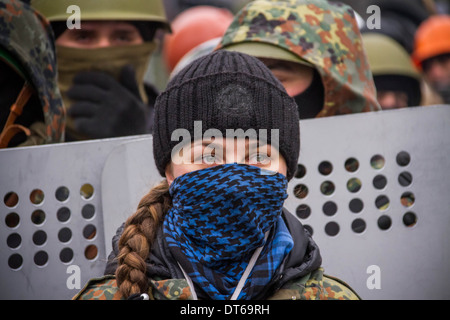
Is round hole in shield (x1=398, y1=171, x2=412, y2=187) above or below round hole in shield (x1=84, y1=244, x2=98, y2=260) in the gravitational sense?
above

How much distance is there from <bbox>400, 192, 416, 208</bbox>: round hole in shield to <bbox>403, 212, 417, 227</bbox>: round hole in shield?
0.03 meters

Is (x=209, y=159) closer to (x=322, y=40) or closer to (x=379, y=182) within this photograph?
(x=379, y=182)

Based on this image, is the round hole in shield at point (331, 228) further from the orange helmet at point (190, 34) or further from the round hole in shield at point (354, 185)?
the orange helmet at point (190, 34)

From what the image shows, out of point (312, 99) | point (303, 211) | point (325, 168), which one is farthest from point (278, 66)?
point (303, 211)

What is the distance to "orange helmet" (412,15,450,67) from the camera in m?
7.35

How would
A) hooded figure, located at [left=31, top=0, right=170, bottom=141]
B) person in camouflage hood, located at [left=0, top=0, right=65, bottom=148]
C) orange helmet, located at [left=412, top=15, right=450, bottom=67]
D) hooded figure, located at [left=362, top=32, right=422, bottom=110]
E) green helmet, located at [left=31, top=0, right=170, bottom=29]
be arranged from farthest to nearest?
1. orange helmet, located at [left=412, top=15, right=450, bottom=67]
2. hooded figure, located at [left=362, top=32, right=422, bottom=110]
3. hooded figure, located at [left=31, top=0, right=170, bottom=141]
4. green helmet, located at [left=31, top=0, right=170, bottom=29]
5. person in camouflage hood, located at [left=0, top=0, right=65, bottom=148]

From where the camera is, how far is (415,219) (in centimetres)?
234

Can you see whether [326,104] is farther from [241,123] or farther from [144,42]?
[144,42]

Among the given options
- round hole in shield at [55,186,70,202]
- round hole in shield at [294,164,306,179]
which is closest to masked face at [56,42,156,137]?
round hole in shield at [55,186,70,202]

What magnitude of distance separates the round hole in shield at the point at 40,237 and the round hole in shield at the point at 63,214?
8cm

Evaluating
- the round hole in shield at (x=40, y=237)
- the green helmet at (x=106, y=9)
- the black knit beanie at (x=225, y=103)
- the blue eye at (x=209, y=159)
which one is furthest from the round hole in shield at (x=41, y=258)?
the green helmet at (x=106, y=9)

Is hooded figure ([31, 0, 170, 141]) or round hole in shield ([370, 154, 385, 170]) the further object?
hooded figure ([31, 0, 170, 141])

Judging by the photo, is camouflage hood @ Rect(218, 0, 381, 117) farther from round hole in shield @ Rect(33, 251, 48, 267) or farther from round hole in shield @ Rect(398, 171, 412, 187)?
round hole in shield @ Rect(33, 251, 48, 267)
